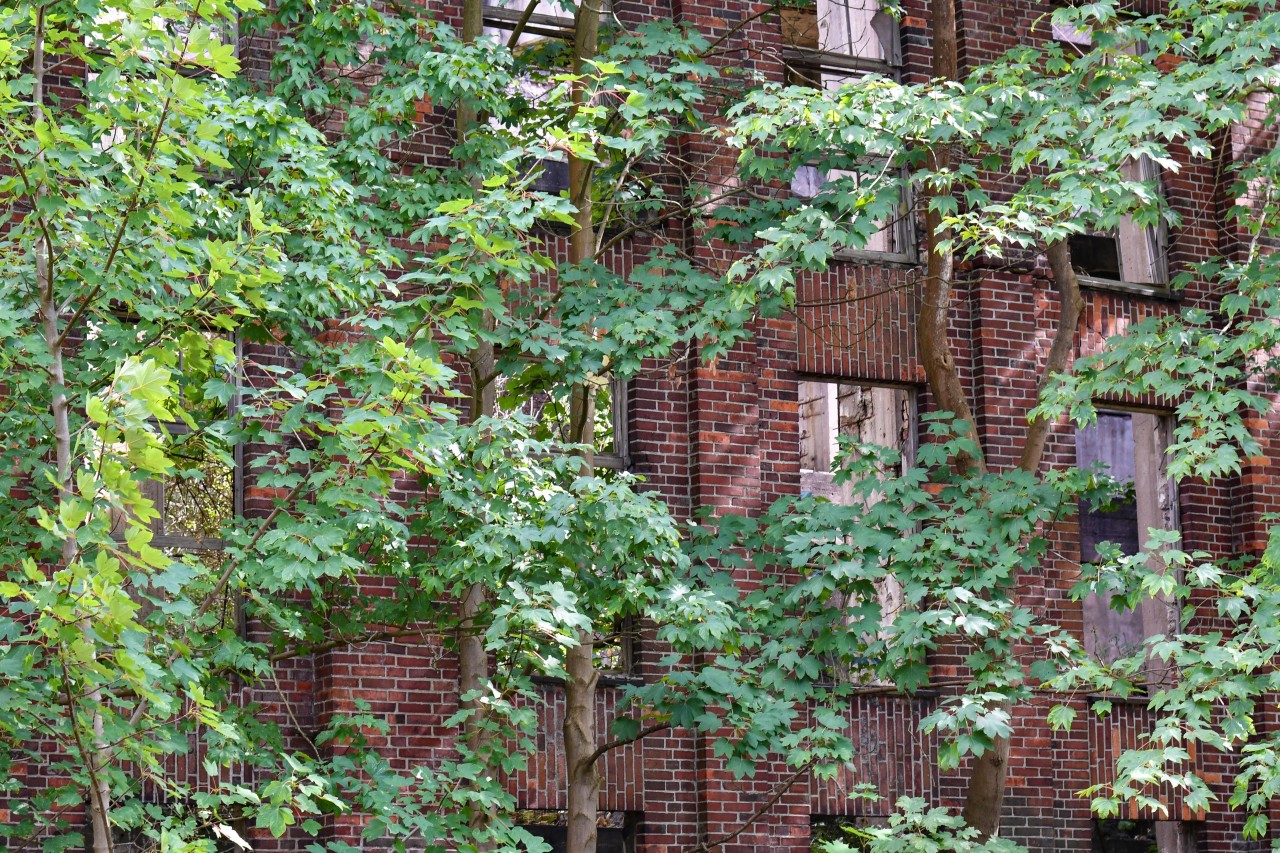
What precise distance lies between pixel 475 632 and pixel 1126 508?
792 cm

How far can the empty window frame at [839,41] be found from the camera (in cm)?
1609

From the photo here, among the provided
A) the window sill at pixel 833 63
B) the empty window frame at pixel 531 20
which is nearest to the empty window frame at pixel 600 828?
the empty window frame at pixel 531 20

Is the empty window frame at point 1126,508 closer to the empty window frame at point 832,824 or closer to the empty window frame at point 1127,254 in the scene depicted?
the empty window frame at point 1127,254

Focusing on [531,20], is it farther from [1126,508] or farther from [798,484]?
[1126,508]

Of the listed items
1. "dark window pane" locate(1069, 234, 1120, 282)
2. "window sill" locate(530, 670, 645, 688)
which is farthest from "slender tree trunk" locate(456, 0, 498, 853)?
"dark window pane" locate(1069, 234, 1120, 282)

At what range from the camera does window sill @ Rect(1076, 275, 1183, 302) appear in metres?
16.6

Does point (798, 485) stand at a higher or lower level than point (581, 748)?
higher

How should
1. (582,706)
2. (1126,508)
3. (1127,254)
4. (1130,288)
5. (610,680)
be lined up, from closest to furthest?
(582,706)
(610,680)
(1130,288)
(1126,508)
(1127,254)

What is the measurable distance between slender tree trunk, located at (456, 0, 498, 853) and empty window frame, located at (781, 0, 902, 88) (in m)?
4.06

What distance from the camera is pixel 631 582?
11133 mm

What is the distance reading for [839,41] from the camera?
16.3 meters

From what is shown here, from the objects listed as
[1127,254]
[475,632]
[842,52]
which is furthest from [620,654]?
[1127,254]

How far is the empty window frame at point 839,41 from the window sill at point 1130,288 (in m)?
A: 2.66

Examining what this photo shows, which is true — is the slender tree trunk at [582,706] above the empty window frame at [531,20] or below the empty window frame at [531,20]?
below
